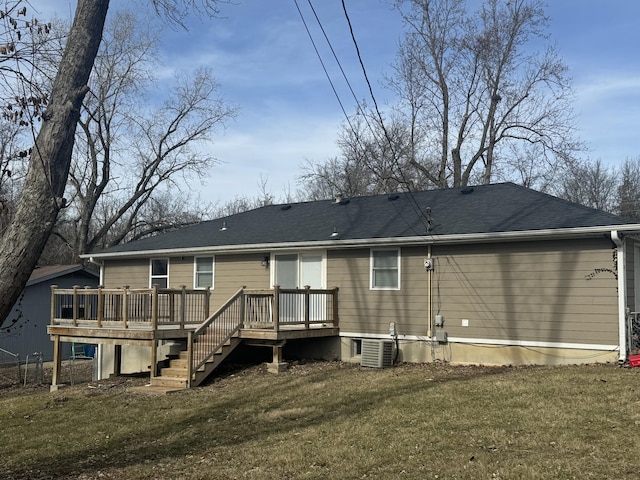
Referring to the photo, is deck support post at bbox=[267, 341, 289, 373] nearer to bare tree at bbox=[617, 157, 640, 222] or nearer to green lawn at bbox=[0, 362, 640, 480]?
green lawn at bbox=[0, 362, 640, 480]

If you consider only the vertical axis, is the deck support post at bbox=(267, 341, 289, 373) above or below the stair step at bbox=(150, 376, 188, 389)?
above

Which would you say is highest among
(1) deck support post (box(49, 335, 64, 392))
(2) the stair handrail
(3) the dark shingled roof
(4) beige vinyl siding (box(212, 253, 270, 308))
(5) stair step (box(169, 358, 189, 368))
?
(3) the dark shingled roof

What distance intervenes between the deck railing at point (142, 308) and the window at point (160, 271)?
2.48m

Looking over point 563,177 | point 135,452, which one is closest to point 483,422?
point 135,452

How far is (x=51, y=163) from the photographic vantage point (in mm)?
5793

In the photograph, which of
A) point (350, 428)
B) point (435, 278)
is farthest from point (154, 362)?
point (435, 278)

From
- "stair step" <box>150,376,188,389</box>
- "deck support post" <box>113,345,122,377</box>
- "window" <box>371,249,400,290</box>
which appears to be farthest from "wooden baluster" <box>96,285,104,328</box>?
"window" <box>371,249,400,290</box>

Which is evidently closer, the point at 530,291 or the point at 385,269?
the point at 530,291

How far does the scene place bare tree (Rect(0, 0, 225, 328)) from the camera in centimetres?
557

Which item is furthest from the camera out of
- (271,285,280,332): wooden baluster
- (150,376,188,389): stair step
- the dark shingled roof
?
(271,285,280,332): wooden baluster

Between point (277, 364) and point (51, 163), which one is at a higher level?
point (51, 163)

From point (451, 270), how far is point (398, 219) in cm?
Result: 237

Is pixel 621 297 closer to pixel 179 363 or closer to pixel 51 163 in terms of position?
pixel 179 363

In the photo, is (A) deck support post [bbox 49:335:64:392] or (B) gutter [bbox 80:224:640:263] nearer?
(B) gutter [bbox 80:224:640:263]
